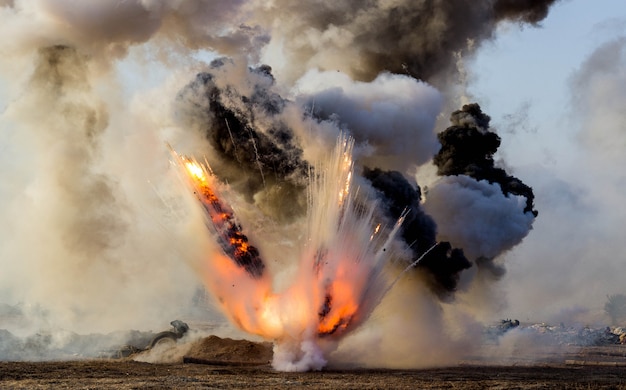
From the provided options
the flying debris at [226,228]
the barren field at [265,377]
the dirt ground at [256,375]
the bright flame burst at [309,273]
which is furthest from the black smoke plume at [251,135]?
the barren field at [265,377]

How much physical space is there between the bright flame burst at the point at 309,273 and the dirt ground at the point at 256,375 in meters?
3.44

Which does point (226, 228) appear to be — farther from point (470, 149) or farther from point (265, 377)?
point (470, 149)

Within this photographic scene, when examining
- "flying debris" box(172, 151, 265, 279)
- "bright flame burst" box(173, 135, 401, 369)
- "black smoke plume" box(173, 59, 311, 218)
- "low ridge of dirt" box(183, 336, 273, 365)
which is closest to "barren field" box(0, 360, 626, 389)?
"bright flame burst" box(173, 135, 401, 369)

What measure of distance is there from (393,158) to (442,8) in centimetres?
1643

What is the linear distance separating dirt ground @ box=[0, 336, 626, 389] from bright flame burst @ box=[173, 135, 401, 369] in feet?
11.3

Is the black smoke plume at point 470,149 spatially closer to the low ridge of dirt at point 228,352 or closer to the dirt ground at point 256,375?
the dirt ground at point 256,375

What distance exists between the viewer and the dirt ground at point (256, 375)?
142 feet

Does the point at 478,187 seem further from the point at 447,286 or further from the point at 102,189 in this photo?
the point at 102,189

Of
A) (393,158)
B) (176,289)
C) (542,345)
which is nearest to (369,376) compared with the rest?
(393,158)

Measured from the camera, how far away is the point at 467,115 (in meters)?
83.5

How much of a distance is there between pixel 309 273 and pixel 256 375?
27.8 ft

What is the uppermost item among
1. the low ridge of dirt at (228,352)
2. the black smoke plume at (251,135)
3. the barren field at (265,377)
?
the black smoke plume at (251,135)

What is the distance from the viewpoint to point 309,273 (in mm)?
54438

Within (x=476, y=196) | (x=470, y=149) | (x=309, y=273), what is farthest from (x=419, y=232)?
(x=470, y=149)
